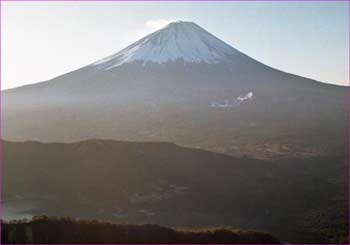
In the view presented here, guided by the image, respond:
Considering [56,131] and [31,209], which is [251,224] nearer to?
[31,209]

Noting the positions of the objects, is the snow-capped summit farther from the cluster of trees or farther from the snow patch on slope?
the cluster of trees

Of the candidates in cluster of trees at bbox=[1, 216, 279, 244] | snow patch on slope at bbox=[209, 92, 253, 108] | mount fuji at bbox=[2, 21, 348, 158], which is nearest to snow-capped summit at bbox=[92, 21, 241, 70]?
mount fuji at bbox=[2, 21, 348, 158]

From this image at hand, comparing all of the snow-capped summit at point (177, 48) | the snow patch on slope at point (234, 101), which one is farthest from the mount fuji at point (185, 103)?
the snow patch on slope at point (234, 101)

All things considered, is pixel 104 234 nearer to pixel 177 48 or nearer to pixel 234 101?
pixel 234 101

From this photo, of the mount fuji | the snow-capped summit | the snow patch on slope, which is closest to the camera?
the mount fuji

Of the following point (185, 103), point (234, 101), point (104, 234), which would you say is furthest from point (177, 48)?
point (104, 234)

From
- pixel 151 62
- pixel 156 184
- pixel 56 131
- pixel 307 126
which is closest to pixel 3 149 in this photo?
pixel 156 184
